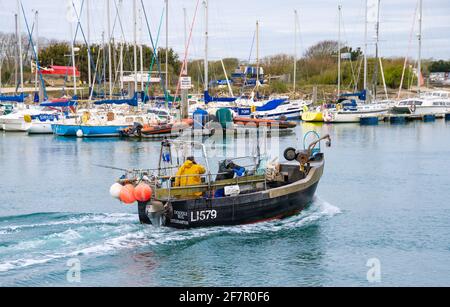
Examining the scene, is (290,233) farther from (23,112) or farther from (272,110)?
(272,110)

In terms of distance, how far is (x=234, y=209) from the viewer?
66.1ft

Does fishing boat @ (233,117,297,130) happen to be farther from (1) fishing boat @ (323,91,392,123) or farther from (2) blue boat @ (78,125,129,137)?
(1) fishing boat @ (323,91,392,123)

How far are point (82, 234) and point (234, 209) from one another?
4.24m

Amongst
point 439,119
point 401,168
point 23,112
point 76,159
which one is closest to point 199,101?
point 23,112

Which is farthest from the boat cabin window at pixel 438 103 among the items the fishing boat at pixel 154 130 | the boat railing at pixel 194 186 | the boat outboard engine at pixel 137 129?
the boat railing at pixel 194 186

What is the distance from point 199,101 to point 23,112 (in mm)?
17327

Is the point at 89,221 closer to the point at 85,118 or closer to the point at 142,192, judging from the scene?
the point at 142,192

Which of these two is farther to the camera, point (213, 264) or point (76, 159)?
point (76, 159)

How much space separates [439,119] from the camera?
242ft

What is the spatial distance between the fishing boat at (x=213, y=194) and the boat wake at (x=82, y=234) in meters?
0.32

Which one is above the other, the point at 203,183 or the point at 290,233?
the point at 203,183

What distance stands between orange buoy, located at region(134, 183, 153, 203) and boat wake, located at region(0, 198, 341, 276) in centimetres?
118

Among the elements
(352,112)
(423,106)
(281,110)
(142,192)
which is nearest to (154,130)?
(281,110)

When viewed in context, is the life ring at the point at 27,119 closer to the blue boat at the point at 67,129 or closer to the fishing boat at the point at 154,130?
the blue boat at the point at 67,129
